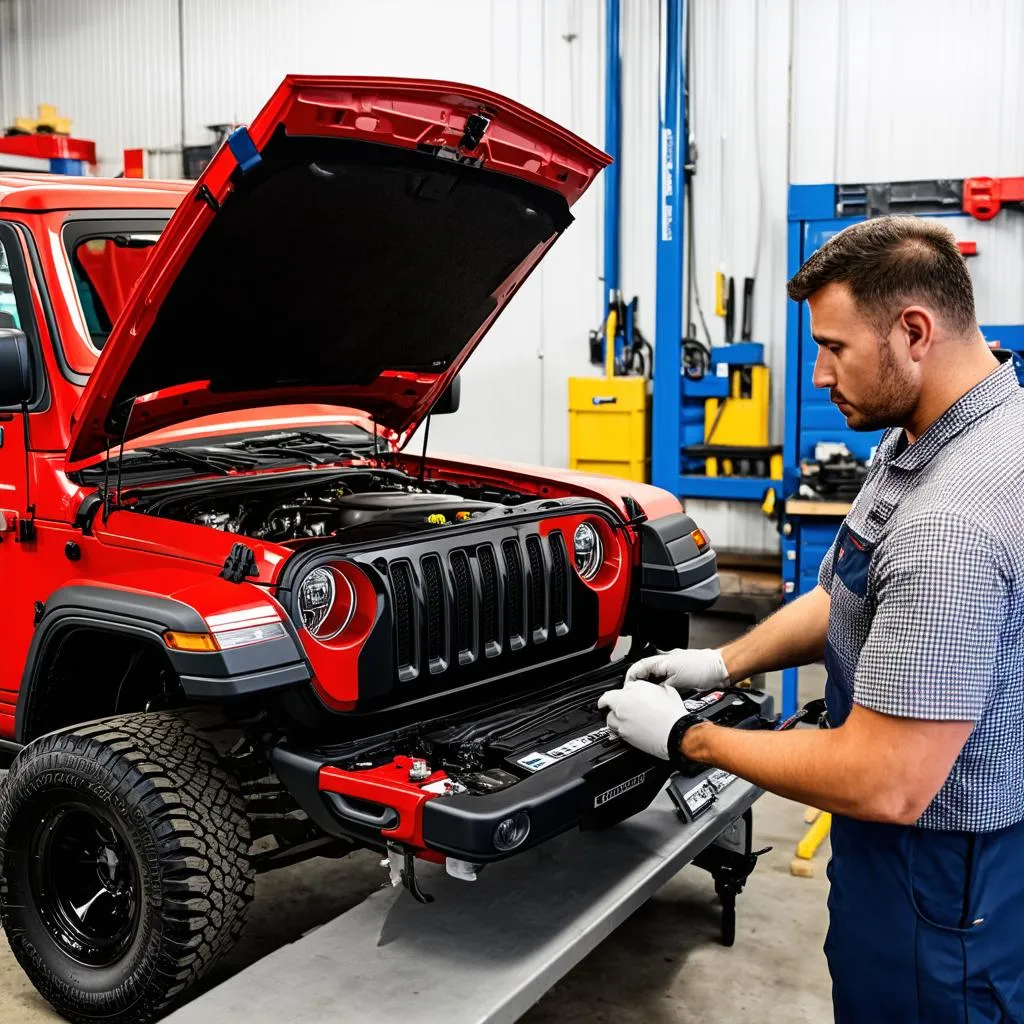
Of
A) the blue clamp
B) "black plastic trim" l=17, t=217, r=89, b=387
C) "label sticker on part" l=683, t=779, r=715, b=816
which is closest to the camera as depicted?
the blue clamp

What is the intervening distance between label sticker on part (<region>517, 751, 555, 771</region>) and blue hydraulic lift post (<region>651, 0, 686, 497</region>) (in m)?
4.47

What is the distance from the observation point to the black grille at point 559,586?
3064 mm

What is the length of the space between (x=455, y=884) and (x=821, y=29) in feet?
19.1

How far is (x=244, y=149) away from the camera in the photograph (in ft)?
7.68

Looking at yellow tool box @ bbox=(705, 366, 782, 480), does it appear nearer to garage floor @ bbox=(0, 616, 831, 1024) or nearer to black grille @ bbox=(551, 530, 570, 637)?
garage floor @ bbox=(0, 616, 831, 1024)

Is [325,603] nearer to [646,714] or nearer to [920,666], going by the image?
[646,714]

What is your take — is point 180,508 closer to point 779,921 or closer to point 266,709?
point 266,709

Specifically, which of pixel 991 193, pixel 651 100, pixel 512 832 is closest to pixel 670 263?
pixel 651 100

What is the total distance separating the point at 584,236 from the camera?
25.8 ft

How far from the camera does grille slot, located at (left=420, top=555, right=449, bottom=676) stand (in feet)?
8.98

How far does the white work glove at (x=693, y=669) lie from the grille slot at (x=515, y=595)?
1.25ft

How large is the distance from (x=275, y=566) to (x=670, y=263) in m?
4.47

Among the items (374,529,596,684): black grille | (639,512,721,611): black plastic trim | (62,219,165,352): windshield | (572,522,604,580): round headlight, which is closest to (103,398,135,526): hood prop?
(62,219,165,352): windshield

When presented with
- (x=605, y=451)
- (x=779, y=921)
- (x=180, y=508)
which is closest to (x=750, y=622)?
(x=605, y=451)
